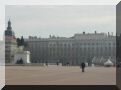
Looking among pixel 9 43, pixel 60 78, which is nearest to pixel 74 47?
pixel 9 43

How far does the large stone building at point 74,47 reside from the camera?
77438 millimetres

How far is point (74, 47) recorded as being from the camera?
81625 millimetres

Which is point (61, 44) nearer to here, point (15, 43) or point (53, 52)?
point (53, 52)

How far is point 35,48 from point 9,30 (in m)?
14.6

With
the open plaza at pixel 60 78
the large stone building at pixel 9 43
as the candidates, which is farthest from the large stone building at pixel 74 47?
the open plaza at pixel 60 78

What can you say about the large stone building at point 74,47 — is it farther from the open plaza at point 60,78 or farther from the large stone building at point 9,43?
the open plaza at point 60,78

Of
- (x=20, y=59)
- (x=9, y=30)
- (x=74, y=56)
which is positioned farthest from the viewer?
(x=74, y=56)

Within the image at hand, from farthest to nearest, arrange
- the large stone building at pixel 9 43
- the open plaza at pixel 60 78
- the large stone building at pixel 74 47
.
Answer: the large stone building at pixel 74 47 → the large stone building at pixel 9 43 → the open plaza at pixel 60 78

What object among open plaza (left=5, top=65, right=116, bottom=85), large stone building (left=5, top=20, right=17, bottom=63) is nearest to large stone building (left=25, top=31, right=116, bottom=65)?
large stone building (left=5, top=20, right=17, bottom=63)

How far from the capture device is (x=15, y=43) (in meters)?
69.8

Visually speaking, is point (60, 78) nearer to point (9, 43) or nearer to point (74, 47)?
point (9, 43)

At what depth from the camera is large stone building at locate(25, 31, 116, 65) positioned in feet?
254

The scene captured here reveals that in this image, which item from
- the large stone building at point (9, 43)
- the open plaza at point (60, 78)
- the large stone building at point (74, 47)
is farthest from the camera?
the large stone building at point (74, 47)
